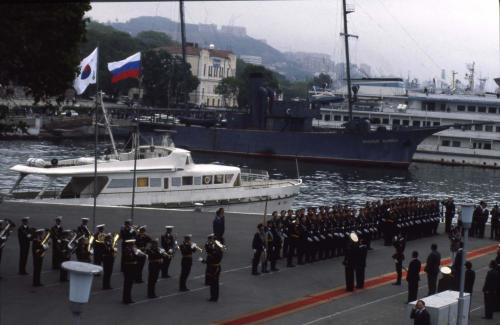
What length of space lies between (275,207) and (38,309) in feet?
75.7

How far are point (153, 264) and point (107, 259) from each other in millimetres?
1170

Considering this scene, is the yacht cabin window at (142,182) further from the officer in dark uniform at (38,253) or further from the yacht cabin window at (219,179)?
the officer in dark uniform at (38,253)

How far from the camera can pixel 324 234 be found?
21375 millimetres

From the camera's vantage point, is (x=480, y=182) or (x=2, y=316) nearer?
(x=2, y=316)

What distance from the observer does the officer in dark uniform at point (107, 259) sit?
1692 cm

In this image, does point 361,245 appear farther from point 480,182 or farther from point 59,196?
point 480,182

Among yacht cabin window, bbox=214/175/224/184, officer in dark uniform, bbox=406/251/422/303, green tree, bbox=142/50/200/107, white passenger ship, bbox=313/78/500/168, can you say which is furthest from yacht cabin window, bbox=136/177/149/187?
green tree, bbox=142/50/200/107

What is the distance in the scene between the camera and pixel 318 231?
2102 cm

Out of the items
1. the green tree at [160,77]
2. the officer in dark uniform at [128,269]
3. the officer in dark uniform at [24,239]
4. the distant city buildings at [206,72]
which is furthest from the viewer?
the distant city buildings at [206,72]

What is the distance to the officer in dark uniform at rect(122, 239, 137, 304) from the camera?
15875mm

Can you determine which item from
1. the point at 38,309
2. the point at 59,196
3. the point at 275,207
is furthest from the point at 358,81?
the point at 38,309

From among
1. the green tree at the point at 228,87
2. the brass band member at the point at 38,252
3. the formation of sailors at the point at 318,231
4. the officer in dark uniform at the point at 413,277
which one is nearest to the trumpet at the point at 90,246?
the brass band member at the point at 38,252

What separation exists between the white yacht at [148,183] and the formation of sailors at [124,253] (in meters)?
11.2

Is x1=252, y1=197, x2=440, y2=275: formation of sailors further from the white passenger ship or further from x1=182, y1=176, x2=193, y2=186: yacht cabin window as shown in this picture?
the white passenger ship
